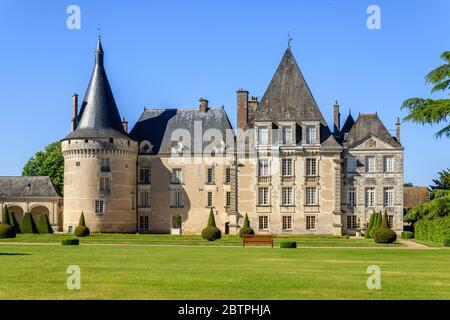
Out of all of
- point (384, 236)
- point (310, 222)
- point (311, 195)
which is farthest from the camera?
point (311, 195)

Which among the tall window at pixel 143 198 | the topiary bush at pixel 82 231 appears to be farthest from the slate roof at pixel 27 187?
the topiary bush at pixel 82 231

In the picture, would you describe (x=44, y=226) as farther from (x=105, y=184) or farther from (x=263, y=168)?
(x=263, y=168)

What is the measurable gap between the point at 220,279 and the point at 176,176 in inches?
1599

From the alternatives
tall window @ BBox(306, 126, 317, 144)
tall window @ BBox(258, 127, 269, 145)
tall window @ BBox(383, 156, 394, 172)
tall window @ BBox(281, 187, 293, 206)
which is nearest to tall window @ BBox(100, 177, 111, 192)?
tall window @ BBox(258, 127, 269, 145)

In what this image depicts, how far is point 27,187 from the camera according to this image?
63094mm

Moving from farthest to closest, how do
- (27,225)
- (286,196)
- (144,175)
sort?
(144,175) < (286,196) < (27,225)

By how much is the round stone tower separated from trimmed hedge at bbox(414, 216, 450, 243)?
2128 centimetres

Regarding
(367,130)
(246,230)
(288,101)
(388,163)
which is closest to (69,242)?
(246,230)

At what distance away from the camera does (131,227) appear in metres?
56.9

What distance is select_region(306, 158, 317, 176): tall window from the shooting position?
53.9 meters

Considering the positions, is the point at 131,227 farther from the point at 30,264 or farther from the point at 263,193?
the point at 30,264

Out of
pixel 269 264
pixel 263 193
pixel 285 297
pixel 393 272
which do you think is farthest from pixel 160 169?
pixel 285 297

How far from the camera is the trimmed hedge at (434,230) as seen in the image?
3900 cm
